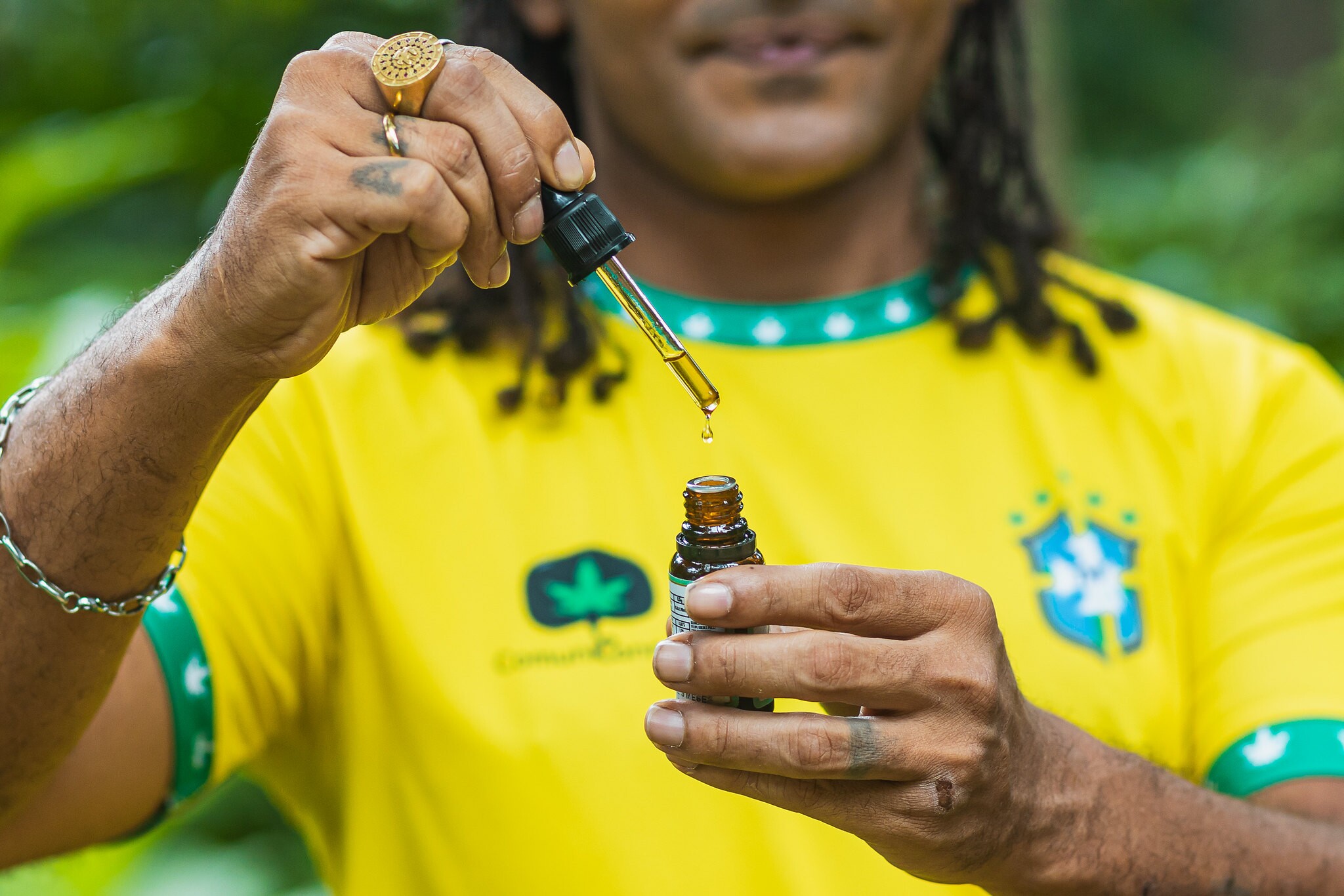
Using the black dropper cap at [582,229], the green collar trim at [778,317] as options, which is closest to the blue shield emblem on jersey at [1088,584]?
the green collar trim at [778,317]

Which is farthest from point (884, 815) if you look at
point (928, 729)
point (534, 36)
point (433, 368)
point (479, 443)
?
point (534, 36)

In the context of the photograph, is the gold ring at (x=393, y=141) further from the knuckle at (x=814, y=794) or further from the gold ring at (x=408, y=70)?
the knuckle at (x=814, y=794)

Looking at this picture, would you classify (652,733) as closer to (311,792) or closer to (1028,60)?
(311,792)

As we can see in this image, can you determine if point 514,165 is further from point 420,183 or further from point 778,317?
point 778,317

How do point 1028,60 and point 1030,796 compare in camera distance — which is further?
point 1028,60

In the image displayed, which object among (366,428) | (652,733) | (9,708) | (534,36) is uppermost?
(534,36)

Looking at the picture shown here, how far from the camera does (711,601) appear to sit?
123 centimetres

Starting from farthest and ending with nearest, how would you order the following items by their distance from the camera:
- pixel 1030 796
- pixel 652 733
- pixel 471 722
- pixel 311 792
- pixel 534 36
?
pixel 534 36 → pixel 311 792 → pixel 471 722 → pixel 1030 796 → pixel 652 733

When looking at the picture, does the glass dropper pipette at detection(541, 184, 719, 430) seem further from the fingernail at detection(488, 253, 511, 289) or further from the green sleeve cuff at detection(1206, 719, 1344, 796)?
the green sleeve cuff at detection(1206, 719, 1344, 796)

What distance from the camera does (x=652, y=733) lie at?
1.30 m

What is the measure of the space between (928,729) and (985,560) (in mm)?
562

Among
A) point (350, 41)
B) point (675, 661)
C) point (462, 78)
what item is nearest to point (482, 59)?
point (462, 78)

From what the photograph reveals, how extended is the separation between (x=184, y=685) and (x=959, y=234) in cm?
138

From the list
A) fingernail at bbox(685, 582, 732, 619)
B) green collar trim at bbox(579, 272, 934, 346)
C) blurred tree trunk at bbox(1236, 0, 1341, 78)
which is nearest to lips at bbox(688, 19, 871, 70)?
green collar trim at bbox(579, 272, 934, 346)
